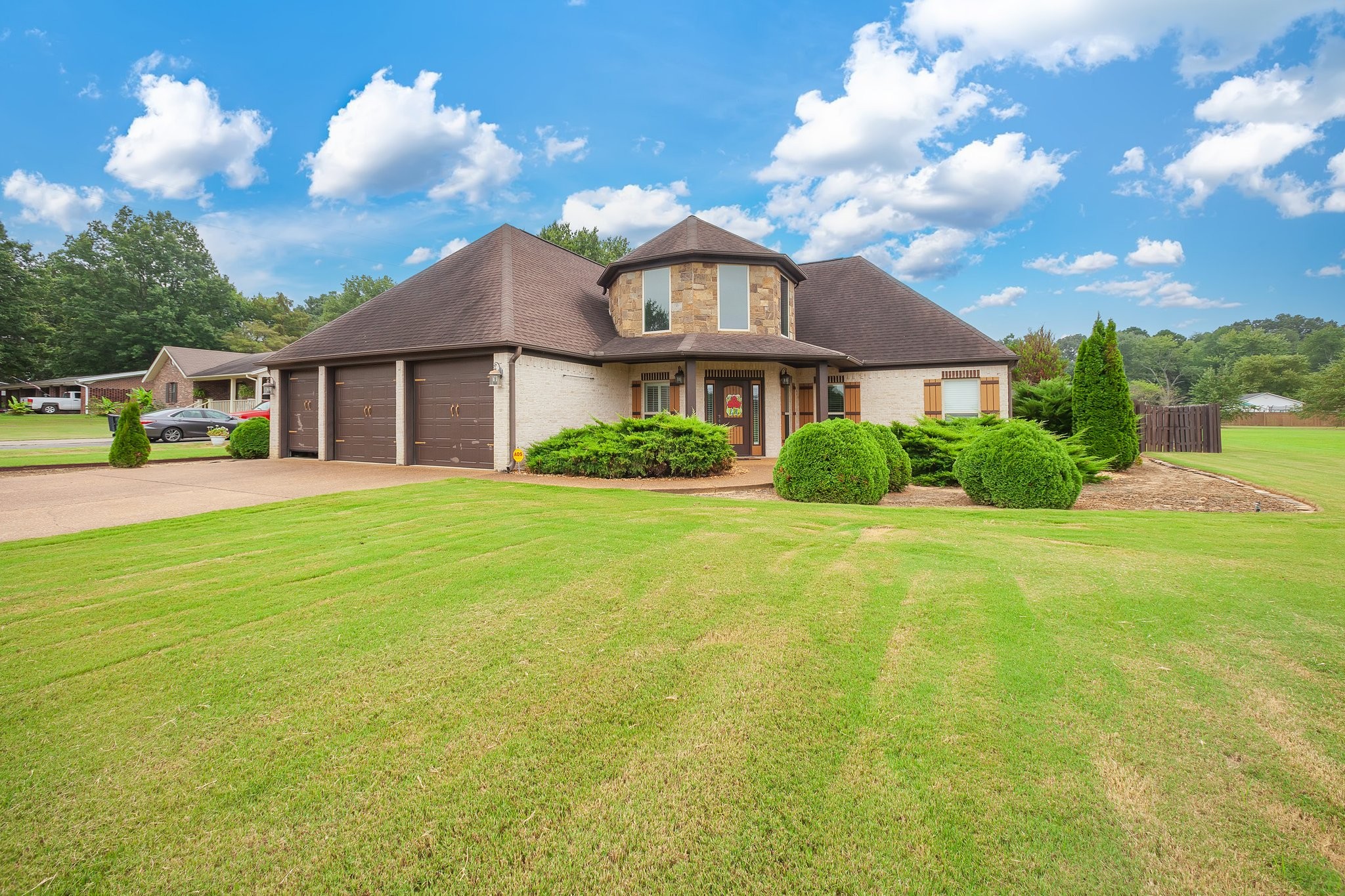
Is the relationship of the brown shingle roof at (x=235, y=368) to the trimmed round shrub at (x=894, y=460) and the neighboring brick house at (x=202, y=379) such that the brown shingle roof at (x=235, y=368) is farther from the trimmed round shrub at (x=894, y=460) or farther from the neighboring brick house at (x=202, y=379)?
the trimmed round shrub at (x=894, y=460)

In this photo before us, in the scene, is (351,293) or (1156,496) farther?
(351,293)

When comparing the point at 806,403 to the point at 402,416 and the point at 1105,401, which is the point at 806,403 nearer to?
the point at 1105,401

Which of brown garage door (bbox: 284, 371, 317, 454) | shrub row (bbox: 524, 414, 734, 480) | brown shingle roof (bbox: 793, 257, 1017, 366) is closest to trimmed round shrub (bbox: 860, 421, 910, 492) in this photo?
shrub row (bbox: 524, 414, 734, 480)

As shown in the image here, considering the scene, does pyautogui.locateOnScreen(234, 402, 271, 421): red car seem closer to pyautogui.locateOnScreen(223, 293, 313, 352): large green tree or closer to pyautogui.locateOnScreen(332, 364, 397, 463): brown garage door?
pyautogui.locateOnScreen(332, 364, 397, 463): brown garage door

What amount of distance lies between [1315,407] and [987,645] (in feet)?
220

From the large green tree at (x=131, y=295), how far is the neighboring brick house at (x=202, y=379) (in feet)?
29.9

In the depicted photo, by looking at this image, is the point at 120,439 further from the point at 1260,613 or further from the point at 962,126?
the point at 962,126

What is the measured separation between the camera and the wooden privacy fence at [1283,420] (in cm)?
4334

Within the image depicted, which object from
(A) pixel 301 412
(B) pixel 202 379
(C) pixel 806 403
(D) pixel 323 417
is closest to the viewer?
(D) pixel 323 417

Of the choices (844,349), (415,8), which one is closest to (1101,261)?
(844,349)

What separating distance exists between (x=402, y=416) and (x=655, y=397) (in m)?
7.22

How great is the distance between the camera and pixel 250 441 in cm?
1777

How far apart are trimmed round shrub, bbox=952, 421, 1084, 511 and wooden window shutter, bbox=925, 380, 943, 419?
879cm

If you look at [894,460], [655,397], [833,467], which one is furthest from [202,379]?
[894,460]
